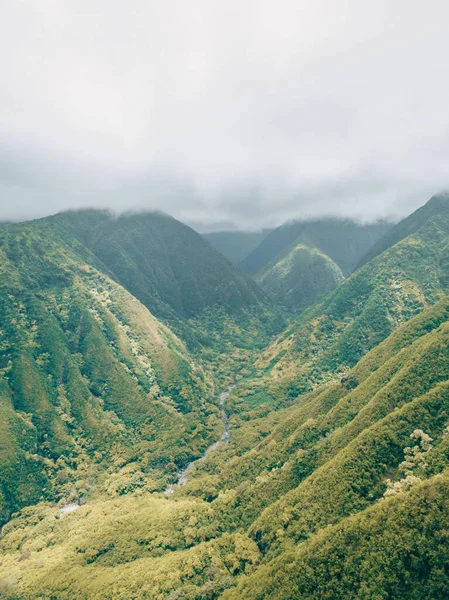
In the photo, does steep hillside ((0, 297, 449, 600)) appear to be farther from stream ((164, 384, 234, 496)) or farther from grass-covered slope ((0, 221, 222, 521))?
grass-covered slope ((0, 221, 222, 521))

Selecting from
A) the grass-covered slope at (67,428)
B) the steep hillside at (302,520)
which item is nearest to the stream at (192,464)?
the grass-covered slope at (67,428)

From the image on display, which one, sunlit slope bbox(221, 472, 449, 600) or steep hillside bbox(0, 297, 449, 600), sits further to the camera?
steep hillside bbox(0, 297, 449, 600)

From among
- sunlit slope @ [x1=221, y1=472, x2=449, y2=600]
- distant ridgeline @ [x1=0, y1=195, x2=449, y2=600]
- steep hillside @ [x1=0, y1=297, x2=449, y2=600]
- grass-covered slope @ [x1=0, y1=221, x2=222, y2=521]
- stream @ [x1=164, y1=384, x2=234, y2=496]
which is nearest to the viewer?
sunlit slope @ [x1=221, y1=472, x2=449, y2=600]

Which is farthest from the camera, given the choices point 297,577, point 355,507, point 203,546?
point 203,546

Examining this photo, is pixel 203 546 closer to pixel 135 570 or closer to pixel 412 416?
pixel 135 570

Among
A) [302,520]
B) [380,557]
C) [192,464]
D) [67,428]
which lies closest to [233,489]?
[192,464]

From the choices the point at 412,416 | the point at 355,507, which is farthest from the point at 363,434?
the point at 355,507

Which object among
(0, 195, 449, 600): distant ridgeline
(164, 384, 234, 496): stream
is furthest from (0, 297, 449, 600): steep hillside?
(164, 384, 234, 496): stream

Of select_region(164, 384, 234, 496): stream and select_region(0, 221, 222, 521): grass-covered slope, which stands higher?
select_region(0, 221, 222, 521): grass-covered slope

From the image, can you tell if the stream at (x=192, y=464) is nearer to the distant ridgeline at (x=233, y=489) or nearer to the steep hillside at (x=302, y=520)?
the distant ridgeline at (x=233, y=489)

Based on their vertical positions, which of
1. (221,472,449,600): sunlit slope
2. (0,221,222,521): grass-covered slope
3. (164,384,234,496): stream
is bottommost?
(221,472,449,600): sunlit slope
